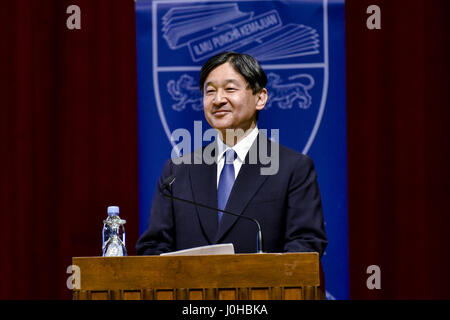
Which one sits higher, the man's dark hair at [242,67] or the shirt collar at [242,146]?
the man's dark hair at [242,67]

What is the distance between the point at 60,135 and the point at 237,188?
4.66 ft

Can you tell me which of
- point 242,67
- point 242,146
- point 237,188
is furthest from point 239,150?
point 242,67

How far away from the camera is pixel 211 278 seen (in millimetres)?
1751

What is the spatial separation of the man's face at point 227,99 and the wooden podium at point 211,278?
34.8 inches

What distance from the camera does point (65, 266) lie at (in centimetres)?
347

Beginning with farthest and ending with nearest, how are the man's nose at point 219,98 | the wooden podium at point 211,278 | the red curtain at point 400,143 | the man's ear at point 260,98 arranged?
the red curtain at point 400,143 < the man's ear at point 260,98 < the man's nose at point 219,98 < the wooden podium at point 211,278

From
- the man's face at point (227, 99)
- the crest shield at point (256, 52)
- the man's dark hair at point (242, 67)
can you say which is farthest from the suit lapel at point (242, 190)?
the crest shield at point (256, 52)

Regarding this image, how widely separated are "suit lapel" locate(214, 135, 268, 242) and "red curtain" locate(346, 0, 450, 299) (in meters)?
1.05

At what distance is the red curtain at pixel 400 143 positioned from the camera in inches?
133

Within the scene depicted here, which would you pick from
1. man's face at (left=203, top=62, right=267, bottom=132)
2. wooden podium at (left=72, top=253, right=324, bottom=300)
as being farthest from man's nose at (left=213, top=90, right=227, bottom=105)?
wooden podium at (left=72, top=253, right=324, bottom=300)

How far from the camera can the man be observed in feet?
7.92

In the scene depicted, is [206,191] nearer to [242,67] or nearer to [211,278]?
[242,67]

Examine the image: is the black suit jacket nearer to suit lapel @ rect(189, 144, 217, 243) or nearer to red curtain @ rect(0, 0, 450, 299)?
suit lapel @ rect(189, 144, 217, 243)

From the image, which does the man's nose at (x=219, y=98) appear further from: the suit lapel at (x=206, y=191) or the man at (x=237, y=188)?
the suit lapel at (x=206, y=191)
